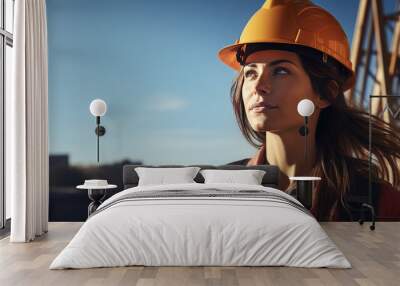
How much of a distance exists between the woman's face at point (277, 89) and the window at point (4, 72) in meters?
2.99

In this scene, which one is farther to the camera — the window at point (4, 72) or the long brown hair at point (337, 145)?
the long brown hair at point (337, 145)

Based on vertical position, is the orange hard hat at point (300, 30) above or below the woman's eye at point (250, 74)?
above

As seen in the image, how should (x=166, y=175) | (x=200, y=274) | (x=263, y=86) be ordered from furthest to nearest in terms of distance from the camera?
(x=263, y=86) < (x=166, y=175) < (x=200, y=274)

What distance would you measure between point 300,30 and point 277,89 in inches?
31.2

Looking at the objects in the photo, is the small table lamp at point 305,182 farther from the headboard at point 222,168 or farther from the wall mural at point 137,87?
the wall mural at point 137,87

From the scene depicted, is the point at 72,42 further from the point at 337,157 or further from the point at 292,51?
the point at 337,157

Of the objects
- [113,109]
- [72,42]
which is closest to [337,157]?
[113,109]

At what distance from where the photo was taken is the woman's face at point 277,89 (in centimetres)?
717

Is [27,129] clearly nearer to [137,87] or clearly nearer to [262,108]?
[137,87]

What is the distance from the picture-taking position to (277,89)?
7168 millimetres

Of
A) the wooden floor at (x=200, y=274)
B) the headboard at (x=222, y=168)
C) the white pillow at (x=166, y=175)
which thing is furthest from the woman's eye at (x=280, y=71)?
the wooden floor at (x=200, y=274)

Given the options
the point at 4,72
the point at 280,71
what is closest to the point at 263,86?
the point at 280,71

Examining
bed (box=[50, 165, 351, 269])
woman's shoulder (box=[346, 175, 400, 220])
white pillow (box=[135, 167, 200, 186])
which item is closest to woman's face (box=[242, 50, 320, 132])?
woman's shoulder (box=[346, 175, 400, 220])

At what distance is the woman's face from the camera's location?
7172mm
